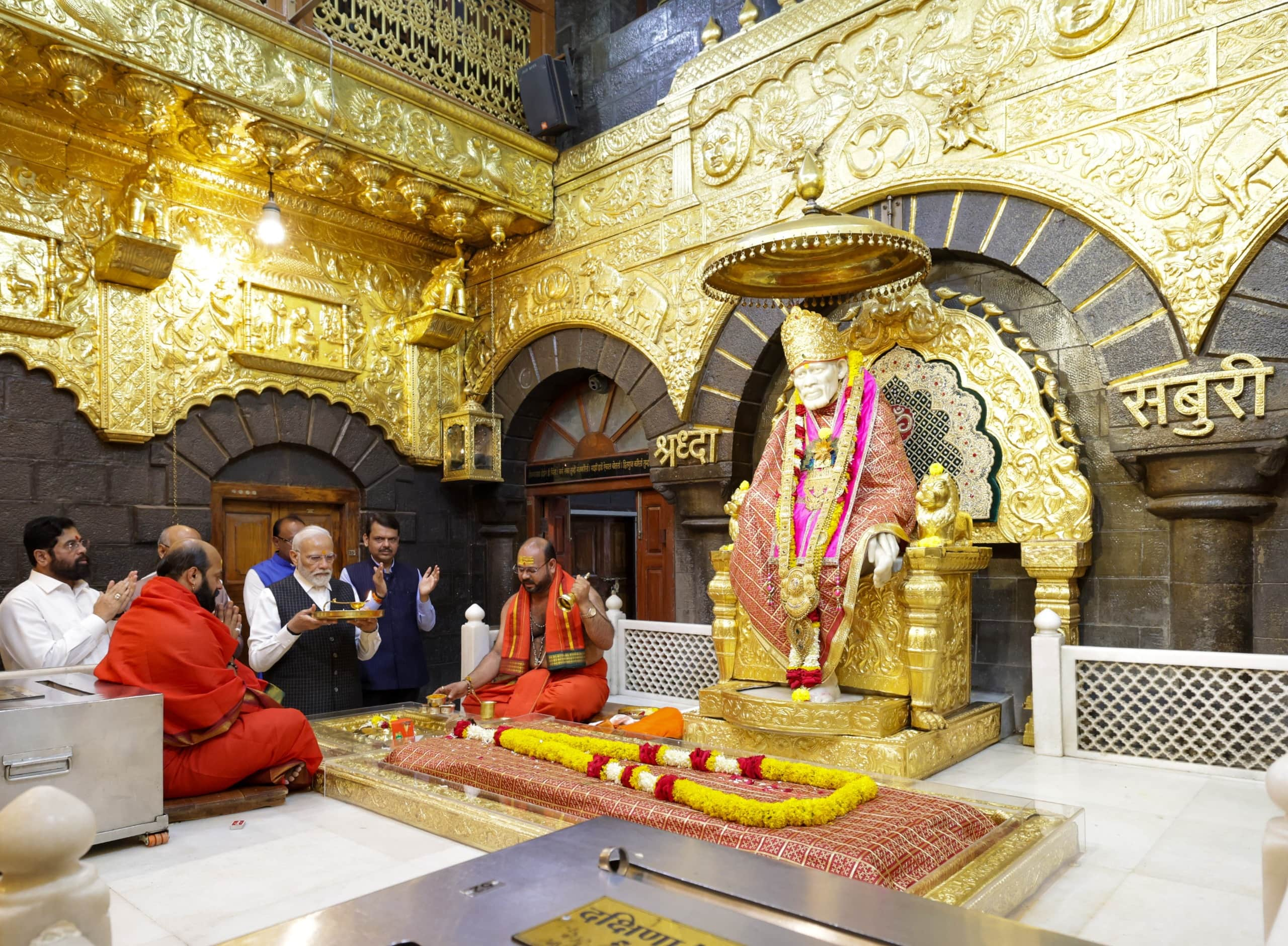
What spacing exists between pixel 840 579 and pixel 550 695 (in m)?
1.76

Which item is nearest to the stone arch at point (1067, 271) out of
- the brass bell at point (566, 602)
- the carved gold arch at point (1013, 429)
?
the carved gold arch at point (1013, 429)

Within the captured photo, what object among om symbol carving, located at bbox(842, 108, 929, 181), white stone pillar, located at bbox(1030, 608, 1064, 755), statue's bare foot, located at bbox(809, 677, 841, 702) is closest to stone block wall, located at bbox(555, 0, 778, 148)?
om symbol carving, located at bbox(842, 108, 929, 181)

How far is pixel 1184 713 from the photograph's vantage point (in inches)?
A: 168

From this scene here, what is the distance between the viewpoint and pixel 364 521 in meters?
7.36

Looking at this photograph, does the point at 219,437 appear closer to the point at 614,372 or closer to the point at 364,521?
the point at 364,521

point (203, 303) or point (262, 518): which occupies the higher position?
point (203, 303)

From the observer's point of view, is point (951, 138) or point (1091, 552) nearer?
point (1091, 552)

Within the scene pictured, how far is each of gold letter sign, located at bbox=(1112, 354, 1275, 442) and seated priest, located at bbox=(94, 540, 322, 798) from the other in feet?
14.1

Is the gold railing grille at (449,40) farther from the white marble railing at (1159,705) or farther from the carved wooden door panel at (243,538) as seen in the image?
the white marble railing at (1159,705)

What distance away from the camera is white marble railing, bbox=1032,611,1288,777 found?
4.03m

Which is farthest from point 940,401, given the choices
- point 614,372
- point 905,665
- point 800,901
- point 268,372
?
point 268,372

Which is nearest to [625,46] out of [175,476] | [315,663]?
[175,476]

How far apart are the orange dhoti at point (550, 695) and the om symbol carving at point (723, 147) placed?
3.52 meters

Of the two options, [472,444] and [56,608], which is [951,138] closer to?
[472,444]
